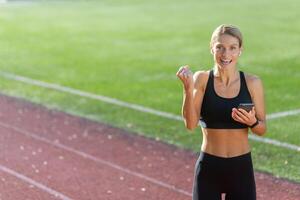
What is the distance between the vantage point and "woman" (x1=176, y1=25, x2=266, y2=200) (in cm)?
468

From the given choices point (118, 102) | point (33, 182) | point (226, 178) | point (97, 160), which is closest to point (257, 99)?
point (226, 178)

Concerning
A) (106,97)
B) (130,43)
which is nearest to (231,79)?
(106,97)

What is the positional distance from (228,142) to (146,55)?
1275cm

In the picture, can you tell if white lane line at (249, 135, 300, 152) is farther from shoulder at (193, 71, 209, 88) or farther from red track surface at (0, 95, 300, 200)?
shoulder at (193, 71, 209, 88)

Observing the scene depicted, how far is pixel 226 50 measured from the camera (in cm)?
463

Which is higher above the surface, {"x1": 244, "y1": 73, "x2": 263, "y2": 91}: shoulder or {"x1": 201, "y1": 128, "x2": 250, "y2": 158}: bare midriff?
{"x1": 244, "y1": 73, "x2": 263, "y2": 91}: shoulder

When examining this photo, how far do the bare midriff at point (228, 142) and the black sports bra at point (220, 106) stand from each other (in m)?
0.03

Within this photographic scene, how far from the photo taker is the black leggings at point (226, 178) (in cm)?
478

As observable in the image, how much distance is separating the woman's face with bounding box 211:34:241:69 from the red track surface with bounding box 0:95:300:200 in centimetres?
304

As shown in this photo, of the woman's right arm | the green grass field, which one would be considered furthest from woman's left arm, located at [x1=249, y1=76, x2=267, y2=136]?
the green grass field

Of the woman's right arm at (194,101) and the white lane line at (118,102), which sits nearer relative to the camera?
the woman's right arm at (194,101)

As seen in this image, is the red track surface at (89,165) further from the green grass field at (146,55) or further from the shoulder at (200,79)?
the shoulder at (200,79)

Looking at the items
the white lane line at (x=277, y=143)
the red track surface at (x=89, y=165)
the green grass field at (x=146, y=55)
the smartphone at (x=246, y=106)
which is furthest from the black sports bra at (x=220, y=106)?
the white lane line at (x=277, y=143)

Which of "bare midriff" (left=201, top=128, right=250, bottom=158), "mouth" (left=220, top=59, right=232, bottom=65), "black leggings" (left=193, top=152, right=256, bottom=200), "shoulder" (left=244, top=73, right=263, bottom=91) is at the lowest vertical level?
"black leggings" (left=193, top=152, right=256, bottom=200)
